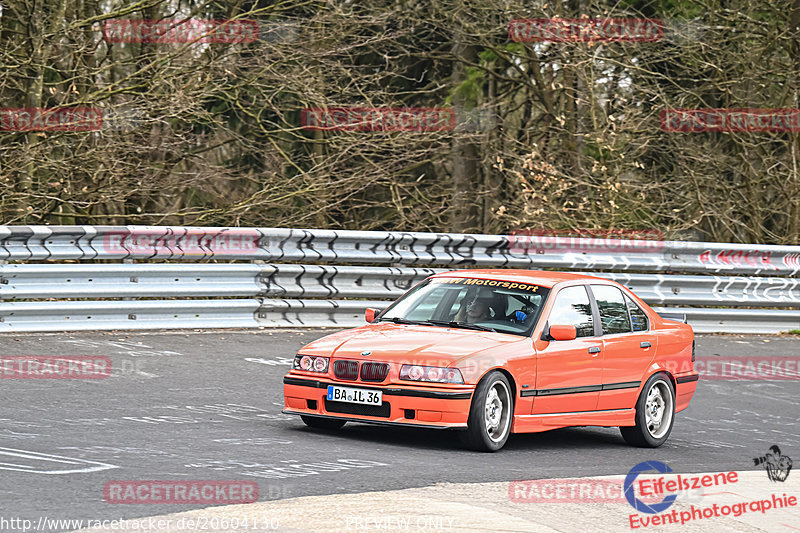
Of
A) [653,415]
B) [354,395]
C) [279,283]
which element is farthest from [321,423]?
[279,283]

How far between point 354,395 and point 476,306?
141cm

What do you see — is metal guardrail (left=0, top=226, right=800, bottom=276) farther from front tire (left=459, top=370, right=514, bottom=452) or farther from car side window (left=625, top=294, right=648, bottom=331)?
front tire (left=459, top=370, right=514, bottom=452)

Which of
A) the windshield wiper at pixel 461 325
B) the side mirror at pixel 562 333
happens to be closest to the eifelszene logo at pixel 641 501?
the side mirror at pixel 562 333

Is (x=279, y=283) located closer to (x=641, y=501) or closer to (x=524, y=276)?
(x=524, y=276)

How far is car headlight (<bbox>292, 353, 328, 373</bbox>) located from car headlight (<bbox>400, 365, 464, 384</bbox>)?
637 mm

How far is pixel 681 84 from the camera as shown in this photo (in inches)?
970

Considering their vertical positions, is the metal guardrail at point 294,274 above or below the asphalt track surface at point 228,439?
above

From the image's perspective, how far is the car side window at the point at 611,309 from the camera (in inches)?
403

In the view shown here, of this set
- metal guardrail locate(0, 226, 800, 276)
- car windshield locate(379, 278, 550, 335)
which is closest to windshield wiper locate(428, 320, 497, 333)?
car windshield locate(379, 278, 550, 335)

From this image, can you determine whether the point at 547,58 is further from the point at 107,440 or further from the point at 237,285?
the point at 107,440

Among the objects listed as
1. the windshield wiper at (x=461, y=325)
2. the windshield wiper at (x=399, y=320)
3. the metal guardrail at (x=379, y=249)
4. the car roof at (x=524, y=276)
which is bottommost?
the windshield wiper at (x=461, y=325)

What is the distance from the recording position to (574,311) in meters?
10.0

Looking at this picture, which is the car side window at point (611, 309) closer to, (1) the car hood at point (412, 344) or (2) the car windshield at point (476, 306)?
(2) the car windshield at point (476, 306)

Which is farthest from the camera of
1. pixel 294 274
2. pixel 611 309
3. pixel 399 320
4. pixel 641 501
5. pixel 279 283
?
pixel 294 274
